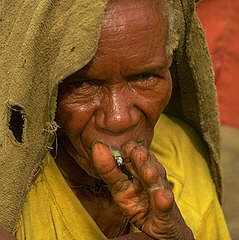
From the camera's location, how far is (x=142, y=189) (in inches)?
72.6

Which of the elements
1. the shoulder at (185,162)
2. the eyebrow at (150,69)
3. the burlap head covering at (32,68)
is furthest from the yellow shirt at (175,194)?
the eyebrow at (150,69)

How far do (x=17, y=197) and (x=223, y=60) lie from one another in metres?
2.04

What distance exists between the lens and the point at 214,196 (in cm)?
246

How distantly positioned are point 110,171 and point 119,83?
0.76 ft

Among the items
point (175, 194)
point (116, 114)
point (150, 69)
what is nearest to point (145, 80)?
point (150, 69)

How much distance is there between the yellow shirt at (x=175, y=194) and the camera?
206cm

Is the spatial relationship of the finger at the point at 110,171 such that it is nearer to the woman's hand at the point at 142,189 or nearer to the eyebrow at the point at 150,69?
the woman's hand at the point at 142,189

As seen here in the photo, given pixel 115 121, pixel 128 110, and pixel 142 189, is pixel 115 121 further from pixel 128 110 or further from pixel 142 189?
pixel 142 189

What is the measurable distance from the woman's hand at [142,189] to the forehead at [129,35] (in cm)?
22

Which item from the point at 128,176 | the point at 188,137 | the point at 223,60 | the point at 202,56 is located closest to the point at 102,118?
the point at 128,176

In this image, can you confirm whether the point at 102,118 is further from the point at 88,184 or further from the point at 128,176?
the point at 88,184

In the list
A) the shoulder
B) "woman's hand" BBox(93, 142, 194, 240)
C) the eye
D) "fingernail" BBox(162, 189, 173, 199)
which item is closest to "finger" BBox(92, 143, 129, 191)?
"woman's hand" BBox(93, 142, 194, 240)

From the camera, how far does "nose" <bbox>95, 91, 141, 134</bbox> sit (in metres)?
1.90

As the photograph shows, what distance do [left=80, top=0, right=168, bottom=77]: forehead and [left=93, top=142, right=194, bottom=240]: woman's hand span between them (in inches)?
8.5
